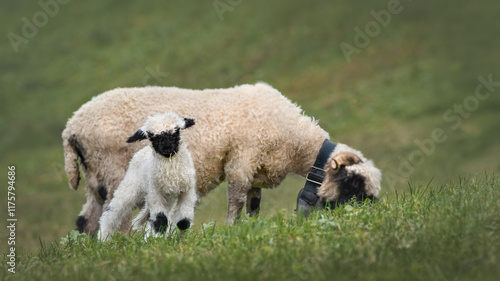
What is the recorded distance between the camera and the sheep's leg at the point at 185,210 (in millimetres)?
7551

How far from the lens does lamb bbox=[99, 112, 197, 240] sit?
7504 mm

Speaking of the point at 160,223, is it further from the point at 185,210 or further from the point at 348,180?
the point at 348,180

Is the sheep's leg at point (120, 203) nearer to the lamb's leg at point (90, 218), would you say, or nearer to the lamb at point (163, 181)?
the lamb at point (163, 181)

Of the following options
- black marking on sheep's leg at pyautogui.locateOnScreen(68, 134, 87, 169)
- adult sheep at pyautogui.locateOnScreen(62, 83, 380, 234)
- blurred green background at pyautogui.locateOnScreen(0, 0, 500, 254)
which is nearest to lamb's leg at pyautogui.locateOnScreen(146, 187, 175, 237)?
adult sheep at pyautogui.locateOnScreen(62, 83, 380, 234)

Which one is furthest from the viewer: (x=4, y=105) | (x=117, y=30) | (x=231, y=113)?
(x=117, y=30)

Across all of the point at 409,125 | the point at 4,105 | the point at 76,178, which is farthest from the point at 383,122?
the point at 4,105

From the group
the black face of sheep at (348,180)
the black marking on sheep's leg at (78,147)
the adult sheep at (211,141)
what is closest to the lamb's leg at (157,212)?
the adult sheep at (211,141)

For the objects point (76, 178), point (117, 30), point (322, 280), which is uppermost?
point (117, 30)

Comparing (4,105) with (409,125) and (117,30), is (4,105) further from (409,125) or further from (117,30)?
(409,125)

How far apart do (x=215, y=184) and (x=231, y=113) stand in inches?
45.5

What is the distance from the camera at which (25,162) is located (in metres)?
28.2

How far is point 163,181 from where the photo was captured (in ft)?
24.7

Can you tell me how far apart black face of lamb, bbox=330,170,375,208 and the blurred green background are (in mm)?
8365

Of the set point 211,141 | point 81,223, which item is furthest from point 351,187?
point 81,223
